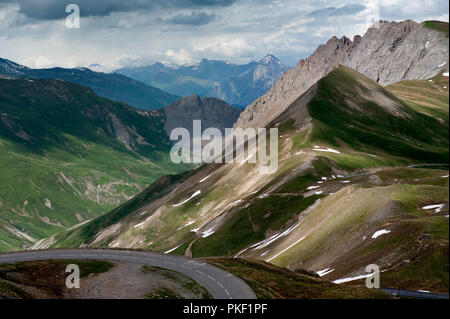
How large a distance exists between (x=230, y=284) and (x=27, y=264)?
2883 centimetres

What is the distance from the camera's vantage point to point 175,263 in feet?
265

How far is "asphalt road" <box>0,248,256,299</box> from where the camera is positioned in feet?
216

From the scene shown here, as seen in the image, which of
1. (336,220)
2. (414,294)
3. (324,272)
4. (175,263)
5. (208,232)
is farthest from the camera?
(208,232)

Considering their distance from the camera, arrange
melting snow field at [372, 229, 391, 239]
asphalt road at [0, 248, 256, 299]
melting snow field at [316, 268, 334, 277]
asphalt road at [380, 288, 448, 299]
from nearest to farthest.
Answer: asphalt road at [380, 288, 448, 299] → asphalt road at [0, 248, 256, 299] → melting snow field at [372, 229, 391, 239] → melting snow field at [316, 268, 334, 277]

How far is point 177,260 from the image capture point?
83438 mm

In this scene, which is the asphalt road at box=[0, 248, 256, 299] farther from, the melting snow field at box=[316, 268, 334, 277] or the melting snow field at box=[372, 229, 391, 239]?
the melting snow field at box=[372, 229, 391, 239]

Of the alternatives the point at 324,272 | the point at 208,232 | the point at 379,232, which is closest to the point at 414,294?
the point at 379,232

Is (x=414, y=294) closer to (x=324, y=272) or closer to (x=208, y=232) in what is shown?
(x=324, y=272)

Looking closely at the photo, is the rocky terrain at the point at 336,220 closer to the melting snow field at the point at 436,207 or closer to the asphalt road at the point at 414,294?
the melting snow field at the point at 436,207

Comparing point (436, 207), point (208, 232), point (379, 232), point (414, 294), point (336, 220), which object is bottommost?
point (414, 294)

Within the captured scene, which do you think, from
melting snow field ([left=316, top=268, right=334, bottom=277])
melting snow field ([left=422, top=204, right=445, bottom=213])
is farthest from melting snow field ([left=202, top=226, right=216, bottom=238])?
melting snow field ([left=422, top=204, right=445, bottom=213])

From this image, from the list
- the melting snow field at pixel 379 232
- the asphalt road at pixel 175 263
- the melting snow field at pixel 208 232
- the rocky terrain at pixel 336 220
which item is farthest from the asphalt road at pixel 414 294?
the melting snow field at pixel 208 232

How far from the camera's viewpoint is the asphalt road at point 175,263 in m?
65.8
